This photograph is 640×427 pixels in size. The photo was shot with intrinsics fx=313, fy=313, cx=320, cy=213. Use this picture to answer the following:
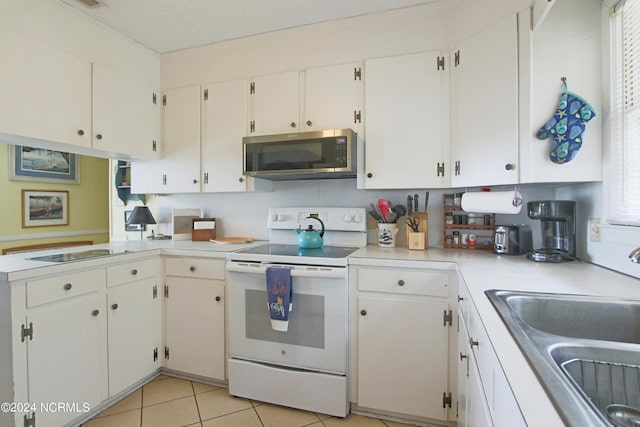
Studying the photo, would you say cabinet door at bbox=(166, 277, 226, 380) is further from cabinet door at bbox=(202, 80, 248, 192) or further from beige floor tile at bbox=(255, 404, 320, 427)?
cabinet door at bbox=(202, 80, 248, 192)

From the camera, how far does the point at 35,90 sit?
5.86ft

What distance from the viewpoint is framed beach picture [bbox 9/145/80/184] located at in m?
3.47

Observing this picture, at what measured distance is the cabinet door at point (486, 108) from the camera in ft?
5.36

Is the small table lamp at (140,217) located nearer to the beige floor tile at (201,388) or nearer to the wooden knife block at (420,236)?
the beige floor tile at (201,388)

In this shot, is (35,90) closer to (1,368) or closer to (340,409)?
(1,368)

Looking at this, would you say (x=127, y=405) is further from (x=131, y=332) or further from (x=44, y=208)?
(x=44, y=208)

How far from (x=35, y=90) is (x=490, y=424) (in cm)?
259

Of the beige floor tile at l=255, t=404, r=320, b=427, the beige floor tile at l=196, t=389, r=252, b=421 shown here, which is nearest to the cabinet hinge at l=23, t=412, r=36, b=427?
the beige floor tile at l=196, t=389, r=252, b=421

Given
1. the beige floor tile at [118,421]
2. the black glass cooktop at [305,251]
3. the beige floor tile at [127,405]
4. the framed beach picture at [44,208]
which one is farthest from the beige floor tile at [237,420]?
Result: the framed beach picture at [44,208]

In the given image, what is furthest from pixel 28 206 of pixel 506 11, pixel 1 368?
pixel 506 11

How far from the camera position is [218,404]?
6.36 feet

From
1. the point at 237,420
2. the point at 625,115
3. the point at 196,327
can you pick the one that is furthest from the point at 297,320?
the point at 625,115

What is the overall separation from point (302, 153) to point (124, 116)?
1.41m

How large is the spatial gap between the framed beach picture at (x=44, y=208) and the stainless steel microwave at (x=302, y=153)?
317cm
